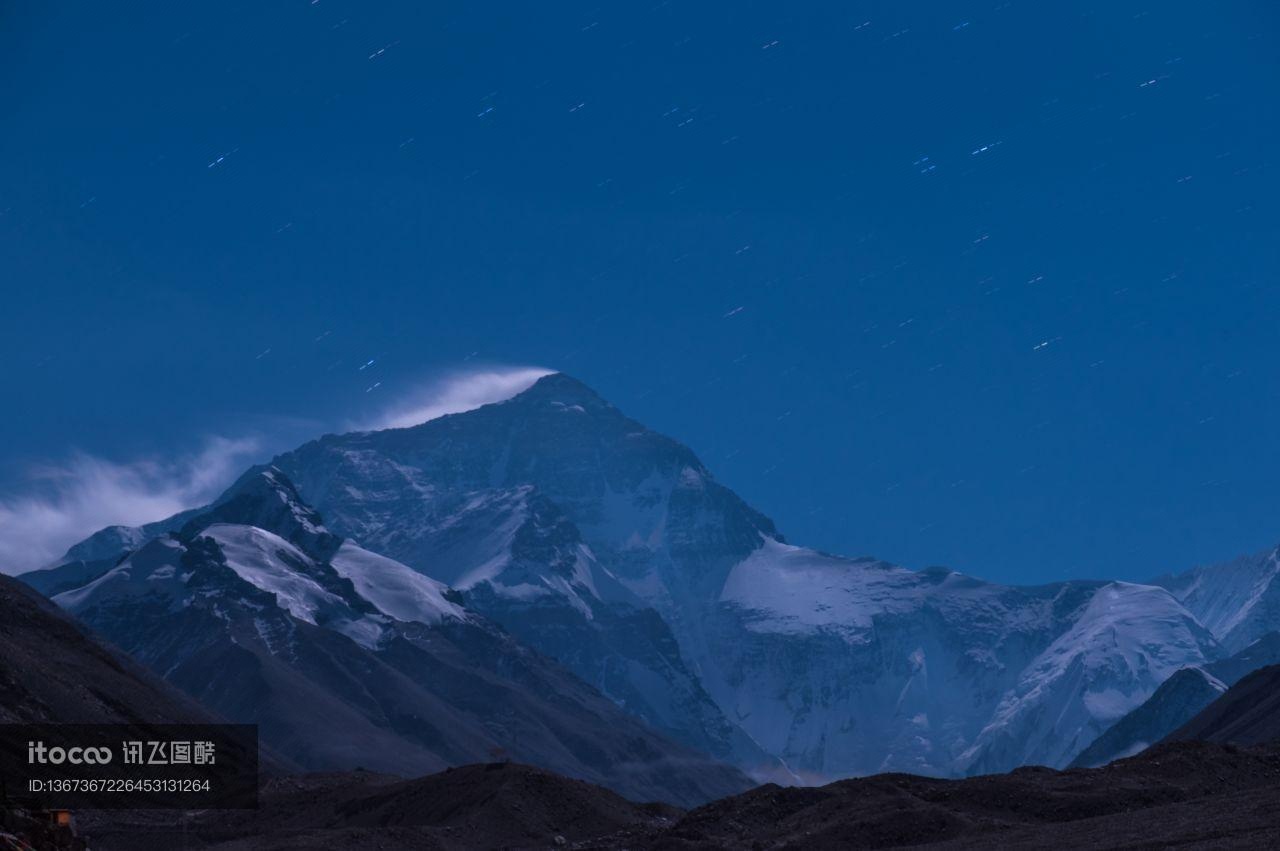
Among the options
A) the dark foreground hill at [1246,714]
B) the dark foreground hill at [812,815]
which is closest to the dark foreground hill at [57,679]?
the dark foreground hill at [812,815]

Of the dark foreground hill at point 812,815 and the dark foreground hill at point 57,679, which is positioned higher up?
the dark foreground hill at point 57,679

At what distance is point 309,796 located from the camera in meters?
102

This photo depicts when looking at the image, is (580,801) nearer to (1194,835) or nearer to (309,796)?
(309,796)

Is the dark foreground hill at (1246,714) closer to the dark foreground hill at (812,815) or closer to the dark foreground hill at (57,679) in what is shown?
the dark foreground hill at (812,815)

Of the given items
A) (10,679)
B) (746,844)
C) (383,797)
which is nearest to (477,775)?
(383,797)

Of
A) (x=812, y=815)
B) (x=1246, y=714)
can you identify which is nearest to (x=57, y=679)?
(x=812, y=815)

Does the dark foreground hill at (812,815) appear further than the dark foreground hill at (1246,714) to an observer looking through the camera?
No

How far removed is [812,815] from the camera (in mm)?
75875

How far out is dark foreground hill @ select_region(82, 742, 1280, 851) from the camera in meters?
66.2

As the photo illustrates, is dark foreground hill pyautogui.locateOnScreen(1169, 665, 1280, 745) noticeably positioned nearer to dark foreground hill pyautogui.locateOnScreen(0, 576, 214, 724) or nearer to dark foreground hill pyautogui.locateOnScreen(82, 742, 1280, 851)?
dark foreground hill pyautogui.locateOnScreen(82, 742, 1280, 851)

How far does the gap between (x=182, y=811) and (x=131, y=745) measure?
42.6 feet

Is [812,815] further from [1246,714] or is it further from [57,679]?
[1246,714]

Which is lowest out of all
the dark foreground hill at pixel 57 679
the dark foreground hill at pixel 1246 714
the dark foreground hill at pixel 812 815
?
the dark foreground hill at pixel 1246 714

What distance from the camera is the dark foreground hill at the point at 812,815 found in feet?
217
